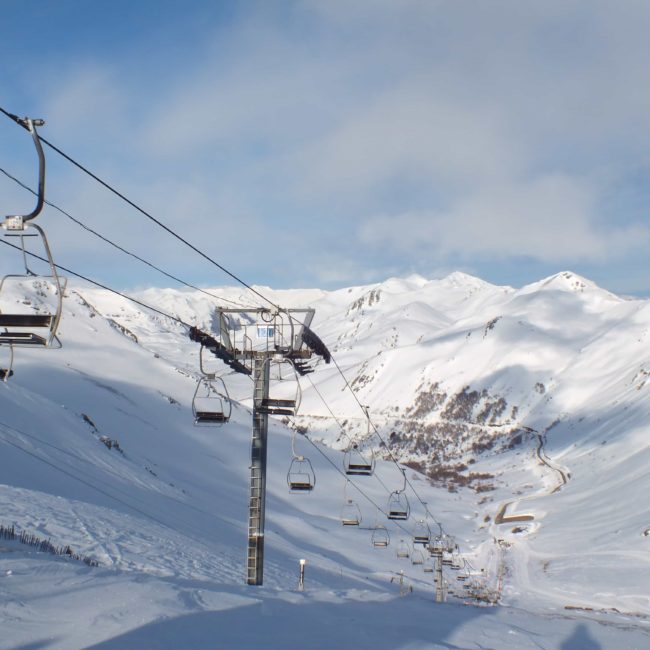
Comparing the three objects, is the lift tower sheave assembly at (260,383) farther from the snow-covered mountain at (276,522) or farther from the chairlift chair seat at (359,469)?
the chairlift chair seat at (359,469)

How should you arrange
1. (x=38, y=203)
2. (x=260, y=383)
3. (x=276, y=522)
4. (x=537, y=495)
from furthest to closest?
(x=537, y=495), (x=276, y=522), (x=260, y=383), (x=38, y=203)

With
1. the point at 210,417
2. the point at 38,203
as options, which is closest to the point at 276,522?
the point at 210,417

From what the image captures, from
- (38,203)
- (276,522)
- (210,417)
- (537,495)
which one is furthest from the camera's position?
(537,495)

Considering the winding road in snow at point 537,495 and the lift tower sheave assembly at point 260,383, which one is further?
the winding road in snow at point 537,495

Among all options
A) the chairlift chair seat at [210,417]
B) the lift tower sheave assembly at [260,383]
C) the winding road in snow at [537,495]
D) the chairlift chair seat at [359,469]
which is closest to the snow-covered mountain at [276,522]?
the winding road in snow at [537,495]

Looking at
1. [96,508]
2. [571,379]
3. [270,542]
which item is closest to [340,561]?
[270,542]

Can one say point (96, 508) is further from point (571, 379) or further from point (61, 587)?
point (571, 379)

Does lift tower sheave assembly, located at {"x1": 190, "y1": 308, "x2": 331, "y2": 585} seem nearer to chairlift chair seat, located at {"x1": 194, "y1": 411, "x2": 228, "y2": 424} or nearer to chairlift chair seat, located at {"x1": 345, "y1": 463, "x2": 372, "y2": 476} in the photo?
chairlift chair seat, located at {"x1": 194, "y1": 411, "x2": 228, "y2": 424}

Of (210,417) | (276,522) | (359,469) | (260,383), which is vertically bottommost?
(276,522)

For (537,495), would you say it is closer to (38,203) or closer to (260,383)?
A: (260,383)

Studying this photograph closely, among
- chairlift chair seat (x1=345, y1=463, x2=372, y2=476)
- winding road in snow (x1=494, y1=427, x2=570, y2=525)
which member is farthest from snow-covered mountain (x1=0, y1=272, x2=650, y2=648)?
chairlift chair seat (x1=345, y1=463, x2=372, y2=476)

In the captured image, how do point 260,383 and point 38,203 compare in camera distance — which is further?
point 260,383

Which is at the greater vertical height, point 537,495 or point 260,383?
point 537,495

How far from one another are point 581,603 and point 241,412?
61127 mm
